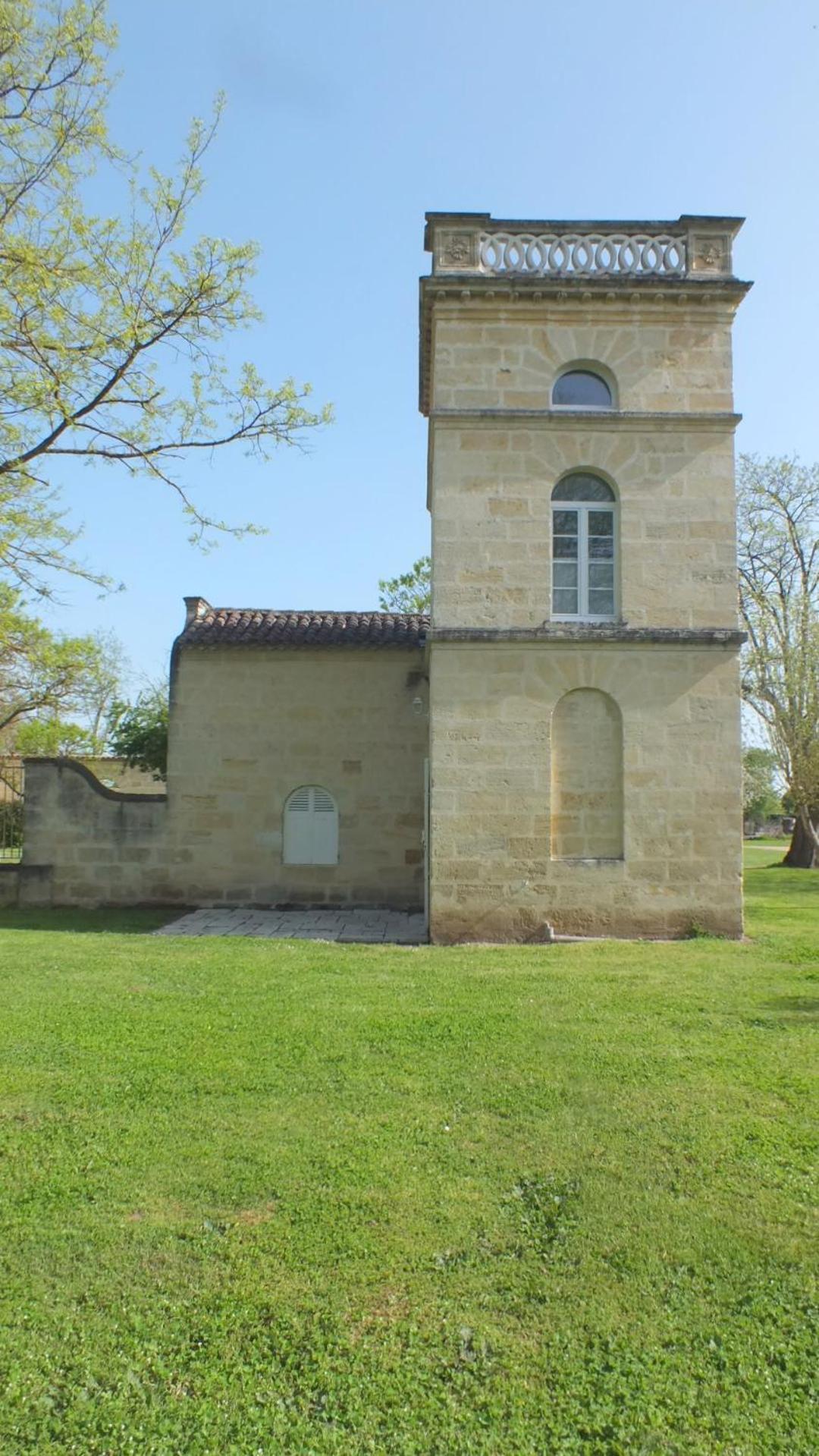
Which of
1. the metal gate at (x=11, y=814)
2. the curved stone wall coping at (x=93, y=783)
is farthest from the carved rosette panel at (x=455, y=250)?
the metal gate at (x=11, y=814)

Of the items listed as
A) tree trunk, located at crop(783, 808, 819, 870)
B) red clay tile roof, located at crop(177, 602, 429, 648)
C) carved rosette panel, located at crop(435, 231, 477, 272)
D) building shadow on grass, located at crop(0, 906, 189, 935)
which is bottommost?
building shadow on grass, located at crop(0, 906, 189, 935)

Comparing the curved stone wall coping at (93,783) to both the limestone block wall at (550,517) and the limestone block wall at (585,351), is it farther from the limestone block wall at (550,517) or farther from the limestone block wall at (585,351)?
the limestone block wall at (585,351)

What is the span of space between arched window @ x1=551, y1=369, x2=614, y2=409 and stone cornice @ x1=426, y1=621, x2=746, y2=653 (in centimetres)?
289

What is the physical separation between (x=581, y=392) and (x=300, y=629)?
20.4 feet

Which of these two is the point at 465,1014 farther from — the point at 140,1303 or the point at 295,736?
the point at 295,736

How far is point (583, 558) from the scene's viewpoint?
1197cm

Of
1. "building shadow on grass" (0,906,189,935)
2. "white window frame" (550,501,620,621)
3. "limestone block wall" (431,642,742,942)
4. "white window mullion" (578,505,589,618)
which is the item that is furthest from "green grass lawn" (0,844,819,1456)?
"white window mullion" (578,505,589,618)

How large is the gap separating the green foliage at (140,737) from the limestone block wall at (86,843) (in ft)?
10.7

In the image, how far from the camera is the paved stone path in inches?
474

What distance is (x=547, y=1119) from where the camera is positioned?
524 centimetres

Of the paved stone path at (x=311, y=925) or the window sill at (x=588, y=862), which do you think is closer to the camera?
the window sill at (x=588, y=862)

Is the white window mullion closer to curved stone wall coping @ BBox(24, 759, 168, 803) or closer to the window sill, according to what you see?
the window sill

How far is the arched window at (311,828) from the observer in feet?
51.0

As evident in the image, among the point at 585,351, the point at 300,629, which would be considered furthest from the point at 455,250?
the point at 300,629
